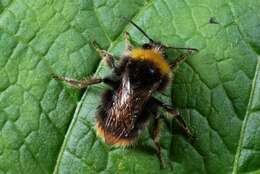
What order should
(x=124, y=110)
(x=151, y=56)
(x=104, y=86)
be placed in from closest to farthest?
(x=124, y=110) → (x=151, y=56) → (x=104, y=86)

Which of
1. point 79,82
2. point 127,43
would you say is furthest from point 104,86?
point 127,43

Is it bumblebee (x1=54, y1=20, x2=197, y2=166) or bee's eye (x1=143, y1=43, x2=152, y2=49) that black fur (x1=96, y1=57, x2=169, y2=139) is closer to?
bumblebee (x1=54, y1=20, x2=197, y2=166)

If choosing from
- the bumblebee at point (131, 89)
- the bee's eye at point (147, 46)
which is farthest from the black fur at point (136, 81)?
the bee's eye at point (147, 46)

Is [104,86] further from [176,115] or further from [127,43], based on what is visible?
[176,115]

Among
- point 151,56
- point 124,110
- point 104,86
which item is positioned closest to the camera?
point 124,110

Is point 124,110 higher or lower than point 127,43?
lower

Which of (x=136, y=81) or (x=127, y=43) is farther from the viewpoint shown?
(x=127, y=43)

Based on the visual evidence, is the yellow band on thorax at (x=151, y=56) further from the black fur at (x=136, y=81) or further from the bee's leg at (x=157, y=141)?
the bee's leg at (x=157, y=141)
